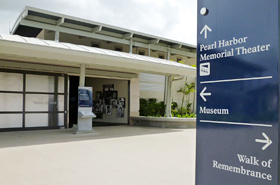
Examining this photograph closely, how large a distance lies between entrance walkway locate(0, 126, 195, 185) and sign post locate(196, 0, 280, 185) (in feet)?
8.79

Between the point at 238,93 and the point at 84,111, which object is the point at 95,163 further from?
the point at 84,111

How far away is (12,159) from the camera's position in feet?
22.0

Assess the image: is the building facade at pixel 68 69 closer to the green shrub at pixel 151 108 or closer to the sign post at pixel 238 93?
the green shrub at pixel 151 108

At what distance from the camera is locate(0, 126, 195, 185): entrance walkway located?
16.4 feet

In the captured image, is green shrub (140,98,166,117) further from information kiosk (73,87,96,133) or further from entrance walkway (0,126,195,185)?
entrance walkway (0,126,195,185)

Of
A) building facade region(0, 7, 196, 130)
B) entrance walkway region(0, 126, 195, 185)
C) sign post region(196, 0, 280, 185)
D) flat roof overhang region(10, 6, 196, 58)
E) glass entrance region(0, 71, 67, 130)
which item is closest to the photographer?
sign post region(196, 0, 280, 185)

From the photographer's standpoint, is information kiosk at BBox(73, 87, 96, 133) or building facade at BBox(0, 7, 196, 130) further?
information kiosk at BBox(73, 87, 96, 133)

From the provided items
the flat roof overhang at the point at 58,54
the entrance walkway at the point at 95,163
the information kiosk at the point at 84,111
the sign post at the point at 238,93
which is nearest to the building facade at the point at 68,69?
the flat roof overhang at the point at 58,54

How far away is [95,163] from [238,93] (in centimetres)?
479

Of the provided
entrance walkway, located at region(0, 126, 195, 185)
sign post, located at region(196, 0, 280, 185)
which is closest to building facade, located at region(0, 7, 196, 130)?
entrance walkway, located at region(0, 126, 195, 185)

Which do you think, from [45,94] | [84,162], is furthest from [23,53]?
[84,162]

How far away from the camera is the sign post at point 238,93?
199 centimetres

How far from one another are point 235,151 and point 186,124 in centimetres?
1371

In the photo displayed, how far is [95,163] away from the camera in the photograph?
6316 millimetres
